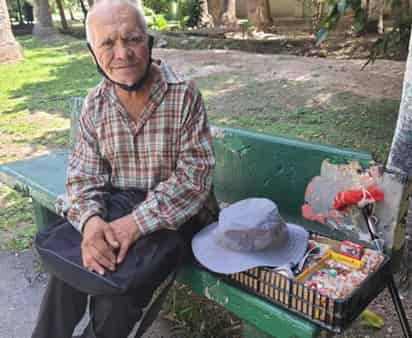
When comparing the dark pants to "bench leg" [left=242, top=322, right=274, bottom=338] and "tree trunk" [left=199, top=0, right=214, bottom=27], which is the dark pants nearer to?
"bench leg" [left=242, top=322, right=274, bottom=338]

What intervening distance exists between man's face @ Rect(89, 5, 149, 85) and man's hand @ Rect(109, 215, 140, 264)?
1.90ft

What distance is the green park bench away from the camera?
5.76 feet

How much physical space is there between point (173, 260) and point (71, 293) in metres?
0.47

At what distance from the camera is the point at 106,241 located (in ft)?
6.33

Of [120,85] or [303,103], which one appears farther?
[303,103]

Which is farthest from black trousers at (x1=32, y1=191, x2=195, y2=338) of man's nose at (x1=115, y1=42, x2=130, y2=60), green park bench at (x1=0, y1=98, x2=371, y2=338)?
man's nose at (x1=115, y1=42, x2=130, y2=60)

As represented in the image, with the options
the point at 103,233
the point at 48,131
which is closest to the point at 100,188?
the point at 103,233

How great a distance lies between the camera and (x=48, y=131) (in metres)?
5.90

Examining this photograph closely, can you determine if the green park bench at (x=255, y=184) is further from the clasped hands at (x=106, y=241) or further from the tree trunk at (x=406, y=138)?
the tree trunk at (x=406, y=138)

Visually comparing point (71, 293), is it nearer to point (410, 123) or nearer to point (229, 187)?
point (229, 187)

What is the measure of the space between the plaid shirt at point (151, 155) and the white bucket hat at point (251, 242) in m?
0.17

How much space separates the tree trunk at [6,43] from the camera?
11.1 metres

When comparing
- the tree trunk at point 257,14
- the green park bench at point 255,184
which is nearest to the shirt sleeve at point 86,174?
the green park bench at point 255,184

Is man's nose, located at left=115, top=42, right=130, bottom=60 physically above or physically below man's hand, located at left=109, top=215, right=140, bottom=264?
above
